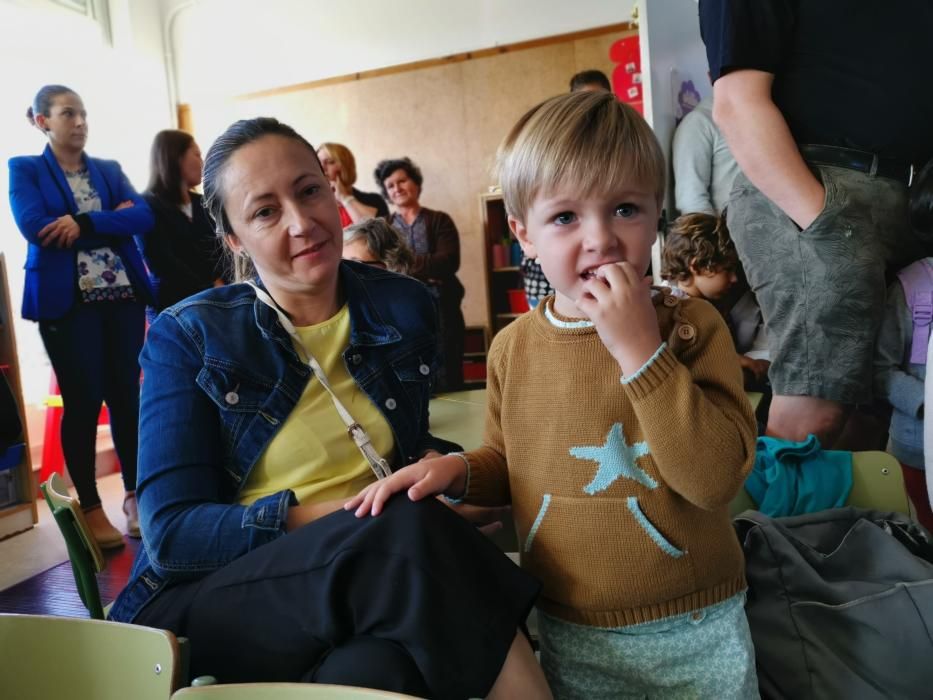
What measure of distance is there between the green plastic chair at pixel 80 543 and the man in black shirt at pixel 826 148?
138 cm

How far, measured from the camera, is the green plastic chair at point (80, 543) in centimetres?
110

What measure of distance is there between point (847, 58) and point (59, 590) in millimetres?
2938

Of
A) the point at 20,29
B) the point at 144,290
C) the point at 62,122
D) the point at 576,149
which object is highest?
the point at 20,29

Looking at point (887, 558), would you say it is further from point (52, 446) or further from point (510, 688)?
point (52, 446)

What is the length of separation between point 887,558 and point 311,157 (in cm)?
118

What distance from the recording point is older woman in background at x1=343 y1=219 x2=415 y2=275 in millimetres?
2846

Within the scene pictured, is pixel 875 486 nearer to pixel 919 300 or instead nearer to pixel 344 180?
pixel 919 300

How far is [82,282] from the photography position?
9.70 feet

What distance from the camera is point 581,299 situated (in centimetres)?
88

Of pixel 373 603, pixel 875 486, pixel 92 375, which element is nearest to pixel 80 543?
pixel 373 603

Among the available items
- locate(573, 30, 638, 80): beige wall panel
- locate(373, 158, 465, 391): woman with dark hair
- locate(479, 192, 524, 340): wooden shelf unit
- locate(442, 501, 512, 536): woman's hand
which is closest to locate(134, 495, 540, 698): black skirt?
locate(442, 501, 512, 536): woman's hand

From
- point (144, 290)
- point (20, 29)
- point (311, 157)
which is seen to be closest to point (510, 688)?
point (311, 157)

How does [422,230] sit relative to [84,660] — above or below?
above

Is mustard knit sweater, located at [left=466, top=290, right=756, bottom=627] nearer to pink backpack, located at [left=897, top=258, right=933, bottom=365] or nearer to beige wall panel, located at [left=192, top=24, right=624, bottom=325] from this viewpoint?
pink backpack, located at [left=897, top=258, right=933, bottom=365]
